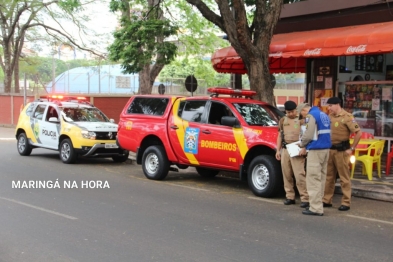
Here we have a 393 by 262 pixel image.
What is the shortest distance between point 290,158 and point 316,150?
79cm

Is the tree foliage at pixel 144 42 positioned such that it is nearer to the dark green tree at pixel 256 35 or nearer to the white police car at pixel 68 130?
the white police car at pixel 68 130

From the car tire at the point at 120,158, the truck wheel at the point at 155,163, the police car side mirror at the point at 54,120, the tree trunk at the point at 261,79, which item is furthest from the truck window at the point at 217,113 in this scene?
the police car side mirror at the point at 54,120

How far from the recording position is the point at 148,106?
473 inches

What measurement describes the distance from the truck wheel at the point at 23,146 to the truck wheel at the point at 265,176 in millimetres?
8640

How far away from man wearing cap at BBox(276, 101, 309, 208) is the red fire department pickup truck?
15.4 inches

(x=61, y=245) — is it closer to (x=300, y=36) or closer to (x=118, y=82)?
(x=300, y=36)

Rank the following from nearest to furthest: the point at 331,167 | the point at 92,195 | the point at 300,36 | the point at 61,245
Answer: the point at 61,245
the point at 331,167
the point at 92,195
the point at 300,36

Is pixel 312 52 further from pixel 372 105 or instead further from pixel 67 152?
pixel 67 152

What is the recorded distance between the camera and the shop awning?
1155 cm

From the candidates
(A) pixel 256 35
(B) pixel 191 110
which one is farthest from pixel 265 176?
(A) pixel 256 35

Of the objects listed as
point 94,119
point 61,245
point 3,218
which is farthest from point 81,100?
point 61,245

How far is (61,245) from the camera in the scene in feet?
20.4

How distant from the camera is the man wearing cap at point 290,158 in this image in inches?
342

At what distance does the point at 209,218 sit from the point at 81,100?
9.18m
